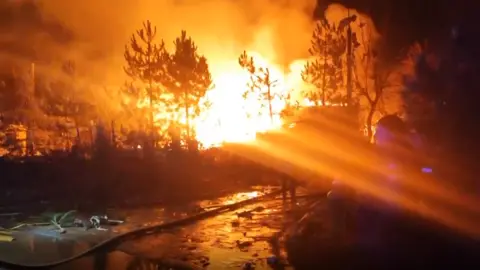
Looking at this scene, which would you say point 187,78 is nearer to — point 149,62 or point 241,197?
point 149,62

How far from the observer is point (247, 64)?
97.8 ft

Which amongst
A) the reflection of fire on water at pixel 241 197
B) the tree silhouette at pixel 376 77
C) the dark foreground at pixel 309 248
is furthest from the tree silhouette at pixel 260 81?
the dark foreground at pixel 309 248

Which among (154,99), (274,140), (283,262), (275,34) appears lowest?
(283,262)

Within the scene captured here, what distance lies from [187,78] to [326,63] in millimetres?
6834

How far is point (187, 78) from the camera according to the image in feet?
96.6

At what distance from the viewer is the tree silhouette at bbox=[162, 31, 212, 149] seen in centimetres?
2872

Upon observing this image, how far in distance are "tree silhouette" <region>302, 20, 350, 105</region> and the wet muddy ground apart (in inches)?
609

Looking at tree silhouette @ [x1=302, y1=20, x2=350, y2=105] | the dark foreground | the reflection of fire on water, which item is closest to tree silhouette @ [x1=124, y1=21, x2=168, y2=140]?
tree silhouette @ [x1=302, y1=20, x2=350, y2=105]

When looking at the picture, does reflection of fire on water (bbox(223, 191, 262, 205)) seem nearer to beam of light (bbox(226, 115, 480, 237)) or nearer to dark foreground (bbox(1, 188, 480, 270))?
beam of light (bbox(226, 115, 480, 237))

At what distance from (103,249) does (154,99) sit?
73.0ft

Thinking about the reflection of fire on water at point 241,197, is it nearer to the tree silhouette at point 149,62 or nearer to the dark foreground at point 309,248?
the dark foreground at point 309,248

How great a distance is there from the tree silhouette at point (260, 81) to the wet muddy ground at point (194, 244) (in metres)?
16.3

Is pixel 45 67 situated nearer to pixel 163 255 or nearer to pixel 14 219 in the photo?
pixel 14 219

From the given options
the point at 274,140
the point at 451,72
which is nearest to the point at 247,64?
the point at 274,140
